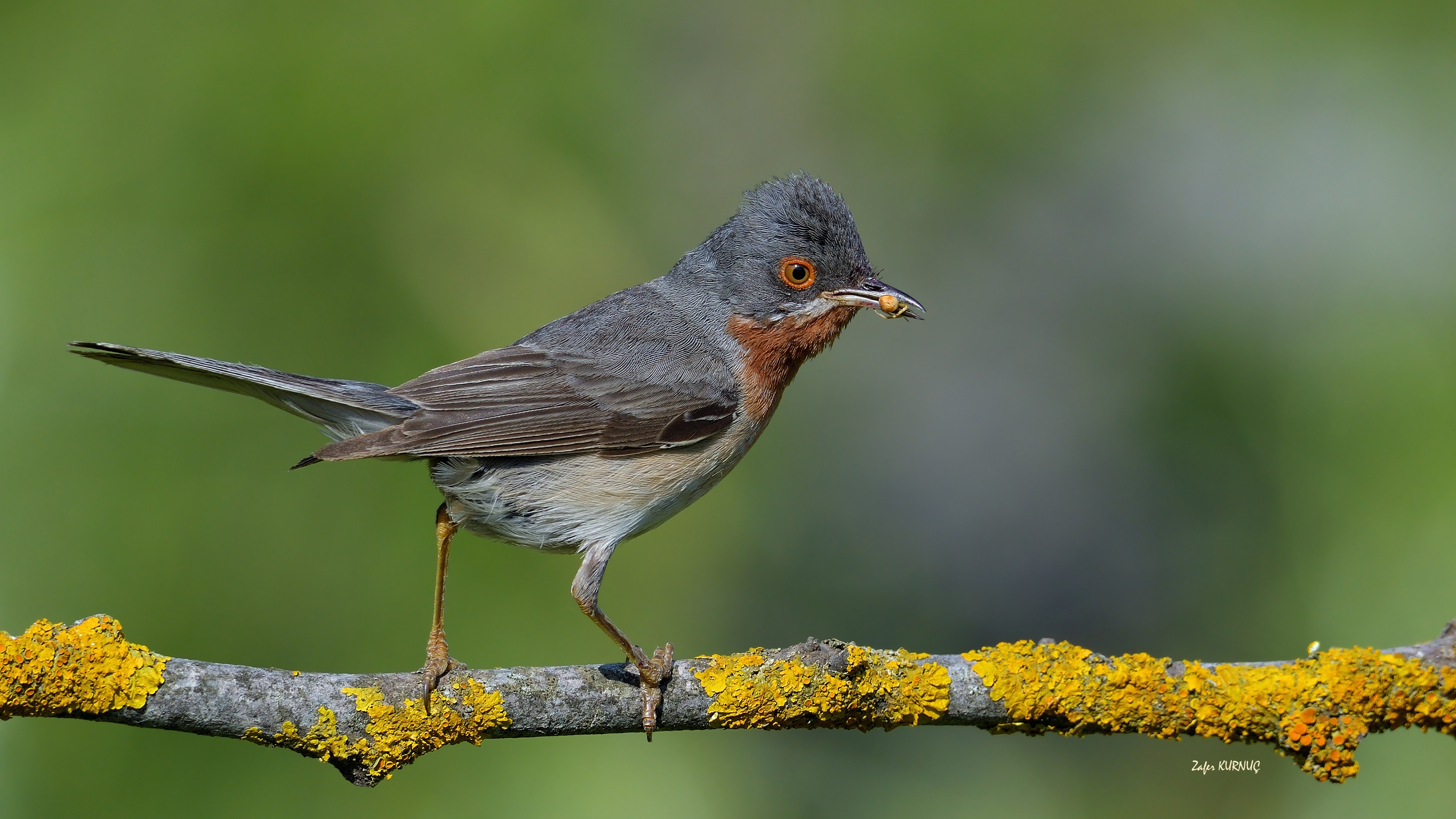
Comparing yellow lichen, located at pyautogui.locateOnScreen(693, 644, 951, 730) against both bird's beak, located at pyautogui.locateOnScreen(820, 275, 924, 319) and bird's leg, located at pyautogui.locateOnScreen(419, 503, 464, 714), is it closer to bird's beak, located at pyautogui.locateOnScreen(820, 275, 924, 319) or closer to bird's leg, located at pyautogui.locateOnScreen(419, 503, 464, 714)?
bird's leg, located at pyautogui.locateOnScreen(419, 503, 464, 714)

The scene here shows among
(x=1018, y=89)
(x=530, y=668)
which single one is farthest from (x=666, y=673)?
(x=1018, y=89)

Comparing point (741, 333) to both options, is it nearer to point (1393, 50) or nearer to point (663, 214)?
point (663, 214)

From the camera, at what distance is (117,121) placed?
15.5 feet

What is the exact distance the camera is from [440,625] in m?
3.58

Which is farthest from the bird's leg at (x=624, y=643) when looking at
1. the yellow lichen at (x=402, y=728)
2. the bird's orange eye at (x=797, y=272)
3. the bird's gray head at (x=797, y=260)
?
the bird's orange eye at (x=797, y=272)

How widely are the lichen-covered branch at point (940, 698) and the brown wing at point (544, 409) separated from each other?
0.92 m

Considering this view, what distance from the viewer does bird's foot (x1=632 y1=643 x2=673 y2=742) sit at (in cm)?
312

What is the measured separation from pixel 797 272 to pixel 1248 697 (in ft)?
7.70

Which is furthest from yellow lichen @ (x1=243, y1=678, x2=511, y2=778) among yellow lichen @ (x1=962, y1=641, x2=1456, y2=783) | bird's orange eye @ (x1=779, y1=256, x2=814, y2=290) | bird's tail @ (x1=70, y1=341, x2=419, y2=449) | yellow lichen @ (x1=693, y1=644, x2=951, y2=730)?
bird's orange eye @ (x1=779, y1=256, x2=814, y2=290)

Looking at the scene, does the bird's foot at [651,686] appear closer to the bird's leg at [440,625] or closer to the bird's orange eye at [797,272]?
the bird's leg at [440,625]

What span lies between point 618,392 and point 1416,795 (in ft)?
12.1

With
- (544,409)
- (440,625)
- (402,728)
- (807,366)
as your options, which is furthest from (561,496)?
(807,366)

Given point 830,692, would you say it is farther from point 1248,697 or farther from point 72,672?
point 72,672

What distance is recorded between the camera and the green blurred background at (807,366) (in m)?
4.19
